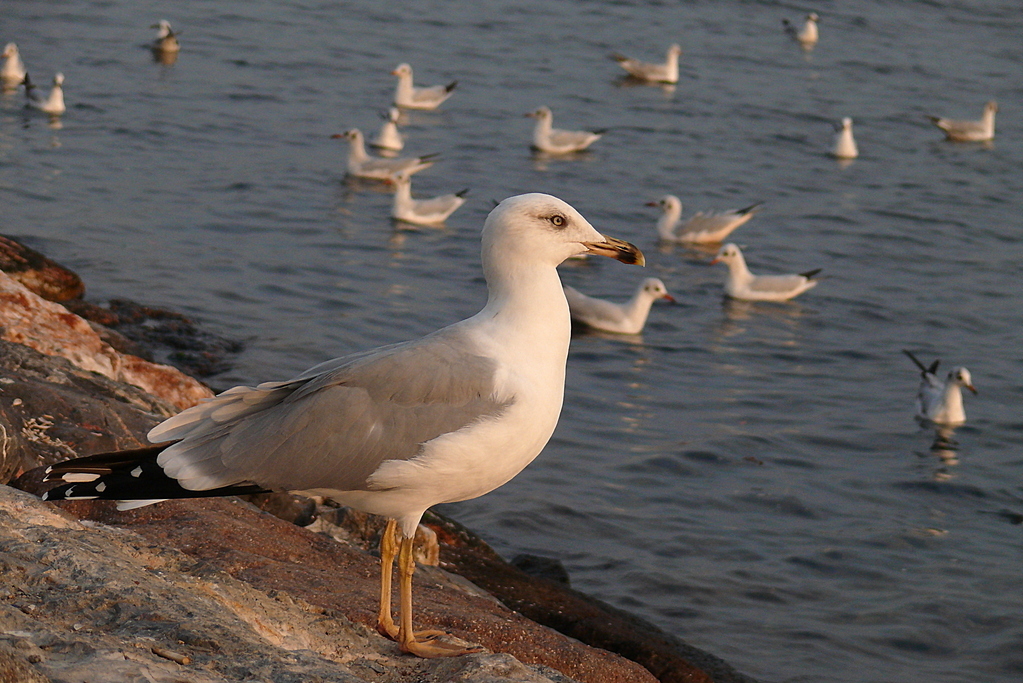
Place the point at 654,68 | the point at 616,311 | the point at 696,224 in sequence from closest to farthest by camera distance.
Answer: the point at 616,311, the point at 696,224, the point at 654,68

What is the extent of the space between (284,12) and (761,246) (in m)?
12.1

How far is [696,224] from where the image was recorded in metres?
15.9

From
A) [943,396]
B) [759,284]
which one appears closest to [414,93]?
[759,284]

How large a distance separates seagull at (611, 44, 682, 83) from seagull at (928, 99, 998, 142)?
4.79 metres

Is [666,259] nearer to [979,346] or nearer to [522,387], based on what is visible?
[979,346]

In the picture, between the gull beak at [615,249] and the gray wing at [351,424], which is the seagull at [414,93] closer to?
the gull beak at [615,249]

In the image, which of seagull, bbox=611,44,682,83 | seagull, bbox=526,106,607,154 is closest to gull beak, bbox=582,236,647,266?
seagull, bbox=526,106,607,154

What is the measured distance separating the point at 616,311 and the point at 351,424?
865cm

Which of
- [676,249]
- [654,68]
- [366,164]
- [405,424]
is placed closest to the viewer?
[405,424]

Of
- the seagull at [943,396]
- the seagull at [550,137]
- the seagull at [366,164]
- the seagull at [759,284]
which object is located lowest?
the seagull at [943,396]

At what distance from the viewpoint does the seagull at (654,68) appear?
22.5 meters

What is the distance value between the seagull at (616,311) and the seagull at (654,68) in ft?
33.5

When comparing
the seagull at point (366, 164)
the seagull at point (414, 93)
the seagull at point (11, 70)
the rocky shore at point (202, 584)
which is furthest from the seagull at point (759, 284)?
the seagull at point (11, 70)

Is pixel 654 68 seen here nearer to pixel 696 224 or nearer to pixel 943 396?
pixel 696 224
